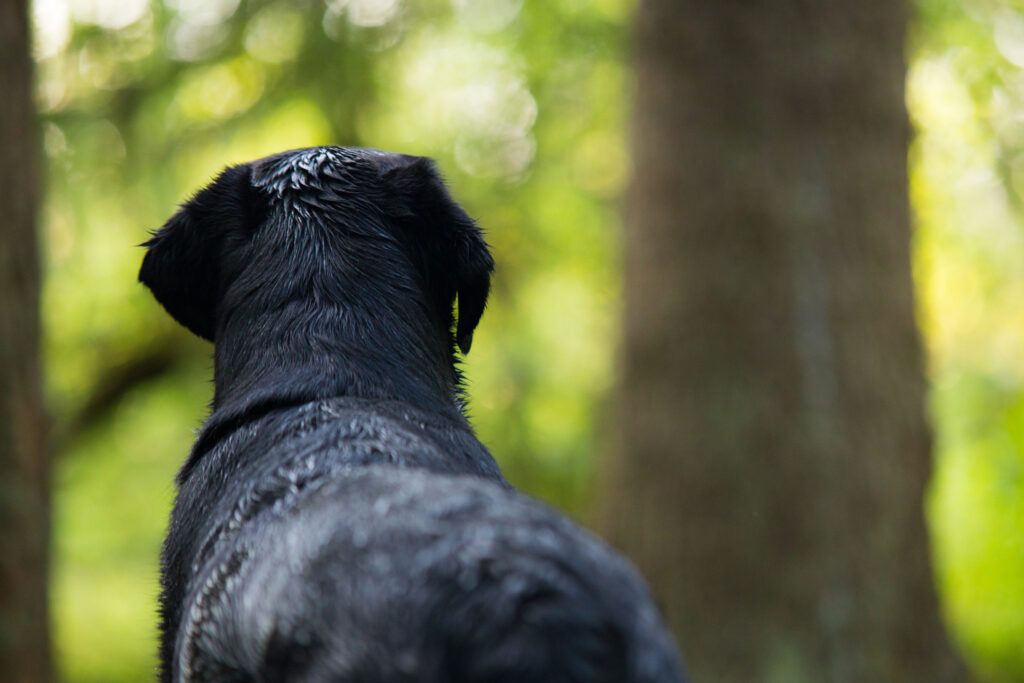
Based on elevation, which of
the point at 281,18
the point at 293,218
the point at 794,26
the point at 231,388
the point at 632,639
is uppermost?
the point at 281,18

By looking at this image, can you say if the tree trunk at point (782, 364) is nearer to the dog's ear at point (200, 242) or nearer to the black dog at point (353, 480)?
the black dog at point (353, 480)

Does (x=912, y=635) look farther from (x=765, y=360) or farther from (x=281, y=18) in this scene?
(x=281, y=18)

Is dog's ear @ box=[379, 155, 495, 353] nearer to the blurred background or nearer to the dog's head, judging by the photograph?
the dog's head

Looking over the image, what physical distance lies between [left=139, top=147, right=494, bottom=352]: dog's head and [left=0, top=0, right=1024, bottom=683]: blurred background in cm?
370

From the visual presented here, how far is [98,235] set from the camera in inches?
372

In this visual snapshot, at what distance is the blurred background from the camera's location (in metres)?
8.45

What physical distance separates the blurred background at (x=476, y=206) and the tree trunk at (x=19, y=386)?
219cm

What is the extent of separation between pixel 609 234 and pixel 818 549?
4733 millimetres

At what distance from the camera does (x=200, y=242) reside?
3191mm

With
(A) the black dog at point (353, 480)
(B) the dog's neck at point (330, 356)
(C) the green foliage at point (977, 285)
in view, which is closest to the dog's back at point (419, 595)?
(A) the black dog at point (353, 480)

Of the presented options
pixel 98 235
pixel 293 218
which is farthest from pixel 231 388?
pixel 98 235

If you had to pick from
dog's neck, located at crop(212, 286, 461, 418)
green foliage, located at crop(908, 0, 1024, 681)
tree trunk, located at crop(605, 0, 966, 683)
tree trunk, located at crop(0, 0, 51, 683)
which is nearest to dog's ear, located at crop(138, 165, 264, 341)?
dog's neck, located at crop(212, 286, 461, 418)

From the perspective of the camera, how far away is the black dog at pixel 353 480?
1715 mm

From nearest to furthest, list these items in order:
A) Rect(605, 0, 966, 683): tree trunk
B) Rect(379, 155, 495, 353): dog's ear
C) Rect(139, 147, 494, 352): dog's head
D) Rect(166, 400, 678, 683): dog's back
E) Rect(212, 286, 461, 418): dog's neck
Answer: Rect(166, 400, 678, 683): dog's back, Rect(212, 286, 461, 418): dog's neck, Rect(139, 147, 494, 352): dog's head, Rect(379, 155, 495, 353): dog's ear, Rect(605, 0, 966, 683): tree trunk
